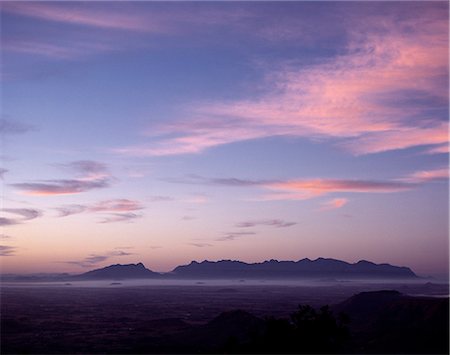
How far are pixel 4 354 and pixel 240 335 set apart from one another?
2915cm

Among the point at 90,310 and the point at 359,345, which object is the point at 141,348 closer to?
the point at 359,345

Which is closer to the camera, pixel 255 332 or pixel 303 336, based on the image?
pixel 303 336

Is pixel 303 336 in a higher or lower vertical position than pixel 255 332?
lower

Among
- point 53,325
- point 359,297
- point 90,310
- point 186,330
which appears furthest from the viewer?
point 90,310

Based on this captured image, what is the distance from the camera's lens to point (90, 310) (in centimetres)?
13012

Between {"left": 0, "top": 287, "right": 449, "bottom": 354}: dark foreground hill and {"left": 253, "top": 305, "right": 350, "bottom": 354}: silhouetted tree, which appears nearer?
{"left": 253, "top": 305, "right": 350, "bottom": 354}: silhouetted tree

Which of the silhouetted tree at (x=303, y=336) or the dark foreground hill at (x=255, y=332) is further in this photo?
the dark foreground hill at (x=255, y=332)

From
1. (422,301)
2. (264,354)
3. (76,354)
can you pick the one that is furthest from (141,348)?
(422,301)

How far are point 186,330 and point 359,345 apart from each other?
95.8 ft

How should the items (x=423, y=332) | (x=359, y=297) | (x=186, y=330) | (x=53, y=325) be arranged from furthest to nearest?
(x=359, y=297)
(x=53, y=325)
(x=186, y=330)
(x=423, y=332)

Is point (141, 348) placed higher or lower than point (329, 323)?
lower

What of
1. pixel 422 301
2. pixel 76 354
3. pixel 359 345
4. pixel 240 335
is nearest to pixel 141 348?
pixel 76 354

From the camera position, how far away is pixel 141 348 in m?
68.9

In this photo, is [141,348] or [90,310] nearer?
[141,348]
